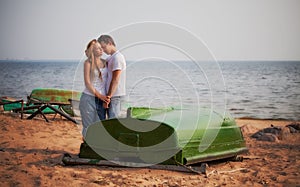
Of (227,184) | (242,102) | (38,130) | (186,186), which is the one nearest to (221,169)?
(227,184)

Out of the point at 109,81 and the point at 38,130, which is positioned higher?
the point at 109,81

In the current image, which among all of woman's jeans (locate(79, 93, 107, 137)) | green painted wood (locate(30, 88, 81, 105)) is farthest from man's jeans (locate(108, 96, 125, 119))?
green painted wood (locate(30, 88, 81, 105))

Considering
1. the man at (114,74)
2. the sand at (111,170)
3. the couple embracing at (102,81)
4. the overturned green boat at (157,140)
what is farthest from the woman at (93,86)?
the sand at (111,170)

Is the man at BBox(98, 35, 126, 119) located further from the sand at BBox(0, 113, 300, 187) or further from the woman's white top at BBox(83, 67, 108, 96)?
the sand at BBox(0, 113, 300, 187)

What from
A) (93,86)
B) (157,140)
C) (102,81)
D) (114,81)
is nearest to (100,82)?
(102,81)

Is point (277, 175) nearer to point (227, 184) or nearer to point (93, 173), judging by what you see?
point (227, 184)

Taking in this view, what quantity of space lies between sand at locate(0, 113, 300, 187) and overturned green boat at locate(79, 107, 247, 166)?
0.22 metres

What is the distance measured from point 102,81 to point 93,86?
192 mm

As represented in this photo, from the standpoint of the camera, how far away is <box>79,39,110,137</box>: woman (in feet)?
17.7

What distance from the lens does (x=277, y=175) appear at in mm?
5125

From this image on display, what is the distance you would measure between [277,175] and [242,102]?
20.4 m

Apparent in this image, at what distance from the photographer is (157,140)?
16.0 feet

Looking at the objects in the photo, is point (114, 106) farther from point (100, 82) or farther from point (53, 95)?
point (53, 95)

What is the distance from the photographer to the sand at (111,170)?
14.9 ft
